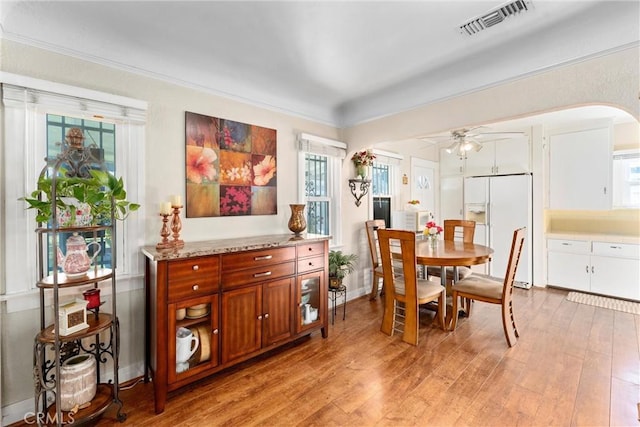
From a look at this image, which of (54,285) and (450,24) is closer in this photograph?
(54,285)

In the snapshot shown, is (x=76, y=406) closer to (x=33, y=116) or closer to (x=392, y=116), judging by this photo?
(x=33, y=116)

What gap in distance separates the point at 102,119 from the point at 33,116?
36 cm

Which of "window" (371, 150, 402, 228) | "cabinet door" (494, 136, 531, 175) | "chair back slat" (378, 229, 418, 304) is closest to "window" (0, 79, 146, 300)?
"chair back slat" (378, 229, 418, 304)

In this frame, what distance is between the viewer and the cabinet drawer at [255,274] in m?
2.11

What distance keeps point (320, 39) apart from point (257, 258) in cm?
175

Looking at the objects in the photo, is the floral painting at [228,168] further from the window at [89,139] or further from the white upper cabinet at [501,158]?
the white upper cabinet at [501,158]

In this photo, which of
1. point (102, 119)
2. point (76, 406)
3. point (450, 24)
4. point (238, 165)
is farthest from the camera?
point (238, 165)

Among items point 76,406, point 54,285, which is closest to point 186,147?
point 54,285

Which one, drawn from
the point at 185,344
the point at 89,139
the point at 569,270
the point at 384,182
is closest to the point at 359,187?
the point at 384,182

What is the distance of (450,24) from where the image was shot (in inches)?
75.0

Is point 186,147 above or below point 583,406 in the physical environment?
above

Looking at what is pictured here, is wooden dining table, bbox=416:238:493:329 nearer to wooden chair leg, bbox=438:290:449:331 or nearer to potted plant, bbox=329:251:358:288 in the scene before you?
wooden chair leg, bbox=438:290:449:331

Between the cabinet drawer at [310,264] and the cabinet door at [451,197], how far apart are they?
12.0 ft

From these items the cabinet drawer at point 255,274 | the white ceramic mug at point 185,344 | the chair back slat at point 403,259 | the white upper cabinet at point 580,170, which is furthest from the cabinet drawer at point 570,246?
the white ceramic mug at point 185,344
